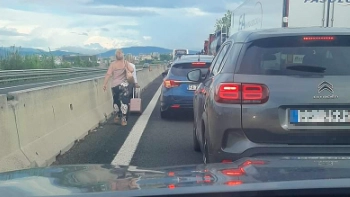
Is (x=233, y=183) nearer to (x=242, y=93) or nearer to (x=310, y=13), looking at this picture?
(x=242, y=93)

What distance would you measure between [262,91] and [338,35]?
0.92m

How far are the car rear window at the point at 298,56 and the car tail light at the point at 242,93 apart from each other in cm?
16

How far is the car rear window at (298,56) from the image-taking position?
5.75 metres

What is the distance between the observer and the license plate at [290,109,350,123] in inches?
222

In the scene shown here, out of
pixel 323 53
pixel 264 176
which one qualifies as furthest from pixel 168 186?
pixel 323 53

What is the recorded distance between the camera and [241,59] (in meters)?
5.95

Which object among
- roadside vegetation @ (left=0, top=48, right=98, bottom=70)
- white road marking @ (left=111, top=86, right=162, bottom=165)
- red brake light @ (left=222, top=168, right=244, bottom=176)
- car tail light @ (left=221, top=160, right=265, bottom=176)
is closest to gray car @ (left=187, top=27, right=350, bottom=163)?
car tail light @ (left=221, top=160, right=265, bottom=176)

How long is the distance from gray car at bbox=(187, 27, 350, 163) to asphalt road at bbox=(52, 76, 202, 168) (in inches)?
105

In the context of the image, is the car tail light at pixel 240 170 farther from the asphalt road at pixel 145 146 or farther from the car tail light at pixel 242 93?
the asphalt road at pixel 145 146

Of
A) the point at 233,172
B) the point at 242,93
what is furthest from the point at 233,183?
the point at 242,93

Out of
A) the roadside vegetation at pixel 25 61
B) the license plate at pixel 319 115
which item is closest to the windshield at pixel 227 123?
the license plate at pixel 319 115

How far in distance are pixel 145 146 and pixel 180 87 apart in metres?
4.21

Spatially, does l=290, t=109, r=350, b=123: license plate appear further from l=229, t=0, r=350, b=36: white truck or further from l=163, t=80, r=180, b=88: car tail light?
l=163, t=80, r=180, b=88: car tail light

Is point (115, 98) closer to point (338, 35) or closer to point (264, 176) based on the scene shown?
point (338, 35)
